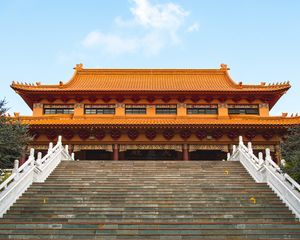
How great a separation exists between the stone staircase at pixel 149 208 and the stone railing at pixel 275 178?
0.25m

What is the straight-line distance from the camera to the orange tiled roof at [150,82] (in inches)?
982

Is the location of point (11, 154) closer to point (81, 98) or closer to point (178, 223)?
point (178, 223)

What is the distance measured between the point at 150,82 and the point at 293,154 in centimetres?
1761

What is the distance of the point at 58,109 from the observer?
83.4 feet

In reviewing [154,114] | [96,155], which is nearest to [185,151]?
[154,114]

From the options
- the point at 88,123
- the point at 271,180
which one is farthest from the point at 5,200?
the point at 88,123

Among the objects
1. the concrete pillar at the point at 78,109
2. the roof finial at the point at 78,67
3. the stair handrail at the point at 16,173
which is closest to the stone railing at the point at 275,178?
the stair handrail at the point at 16,173

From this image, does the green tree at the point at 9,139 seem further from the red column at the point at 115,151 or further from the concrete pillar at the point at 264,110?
the concrete pillar at the point at 264,110

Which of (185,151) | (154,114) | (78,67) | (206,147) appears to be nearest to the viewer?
(185,151)

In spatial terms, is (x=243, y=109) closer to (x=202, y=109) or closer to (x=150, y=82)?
(x=202, y=109)

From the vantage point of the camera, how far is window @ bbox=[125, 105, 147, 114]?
83.0ft

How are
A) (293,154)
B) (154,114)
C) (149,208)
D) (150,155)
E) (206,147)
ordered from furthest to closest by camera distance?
(154,114) < (150,155) < (206,147) < (293,154) < (149,208)

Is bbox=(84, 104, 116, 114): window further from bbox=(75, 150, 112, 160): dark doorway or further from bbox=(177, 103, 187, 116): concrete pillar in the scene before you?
bbox=(177, 103, 187, 116): concrete pillar

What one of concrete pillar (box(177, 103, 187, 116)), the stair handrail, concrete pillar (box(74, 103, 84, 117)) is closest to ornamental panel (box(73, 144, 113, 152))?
concrete pillar (box(74, 103, 84, 117))
